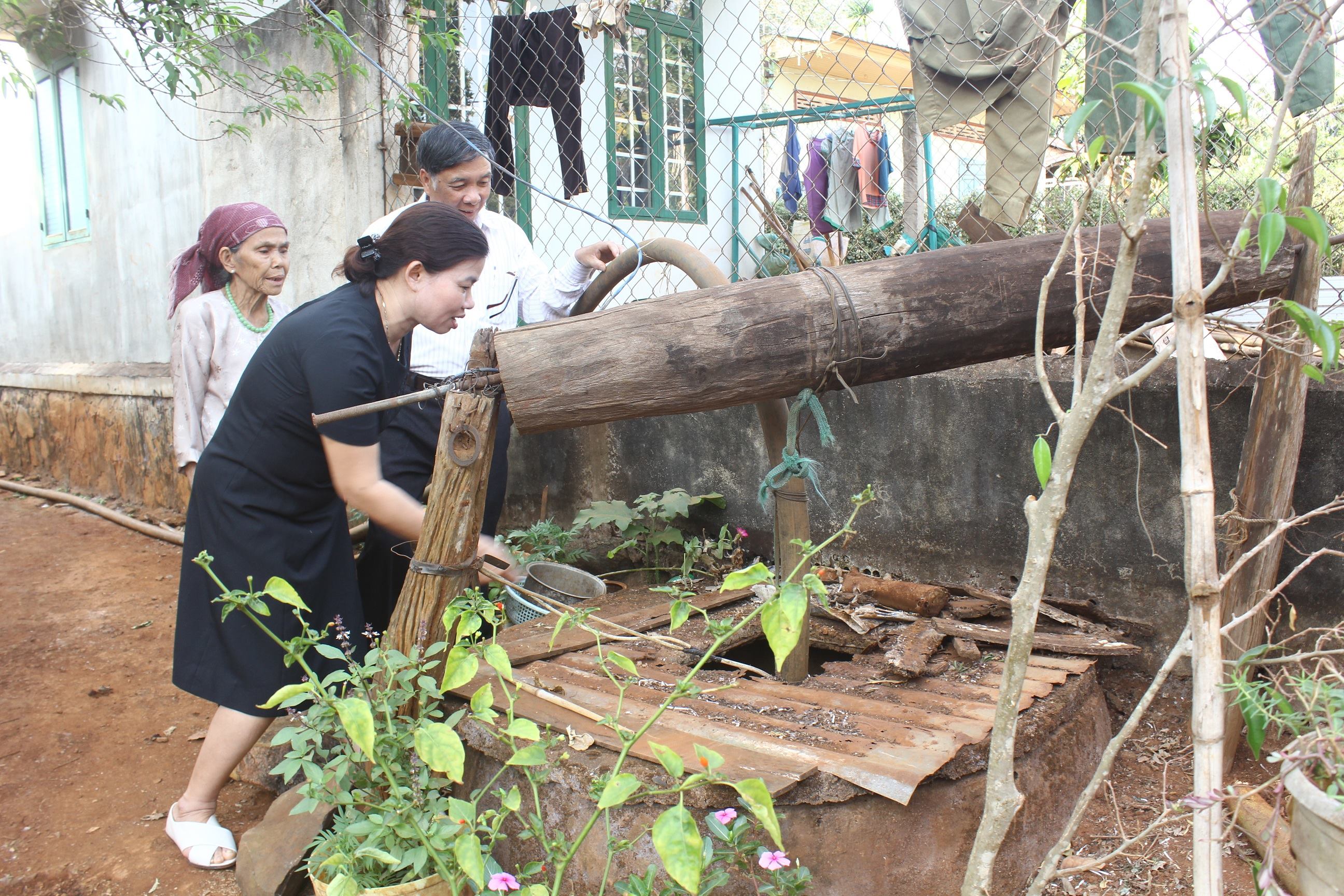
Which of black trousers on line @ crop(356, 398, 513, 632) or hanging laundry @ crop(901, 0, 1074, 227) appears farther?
hanging laundry @ crop(901, 0, 1074, 227)

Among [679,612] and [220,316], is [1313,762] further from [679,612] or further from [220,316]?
[220,316]

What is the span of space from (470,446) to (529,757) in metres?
0.79

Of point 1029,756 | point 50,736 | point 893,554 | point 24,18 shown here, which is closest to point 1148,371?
point 1029,756

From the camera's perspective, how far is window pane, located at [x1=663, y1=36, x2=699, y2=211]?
292 inches

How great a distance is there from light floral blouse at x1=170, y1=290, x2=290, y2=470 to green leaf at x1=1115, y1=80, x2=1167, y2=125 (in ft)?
11.1

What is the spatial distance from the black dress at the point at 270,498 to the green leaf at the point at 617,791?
1199mm

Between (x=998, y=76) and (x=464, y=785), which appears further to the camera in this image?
(x=998, y=76)

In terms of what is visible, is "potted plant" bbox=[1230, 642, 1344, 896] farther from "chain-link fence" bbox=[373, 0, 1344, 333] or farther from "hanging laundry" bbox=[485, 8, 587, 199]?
"hanging laundry" bbox=[485, 8, 587, 199]

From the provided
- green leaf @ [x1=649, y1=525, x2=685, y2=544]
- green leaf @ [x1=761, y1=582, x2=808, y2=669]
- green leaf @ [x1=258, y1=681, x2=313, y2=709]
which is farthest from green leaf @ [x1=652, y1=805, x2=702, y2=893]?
green leaf @ [x1=649, y1=525, x2=685, y2=544]

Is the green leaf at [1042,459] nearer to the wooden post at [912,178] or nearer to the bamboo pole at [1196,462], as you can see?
the bamboo pole at [1196,462]

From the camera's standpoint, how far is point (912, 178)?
5207 millimetres

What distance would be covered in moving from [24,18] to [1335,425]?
629 cm

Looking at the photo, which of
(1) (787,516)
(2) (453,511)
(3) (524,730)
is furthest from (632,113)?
(3) (524,730)

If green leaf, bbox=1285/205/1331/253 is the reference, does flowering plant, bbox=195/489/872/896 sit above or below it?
below
